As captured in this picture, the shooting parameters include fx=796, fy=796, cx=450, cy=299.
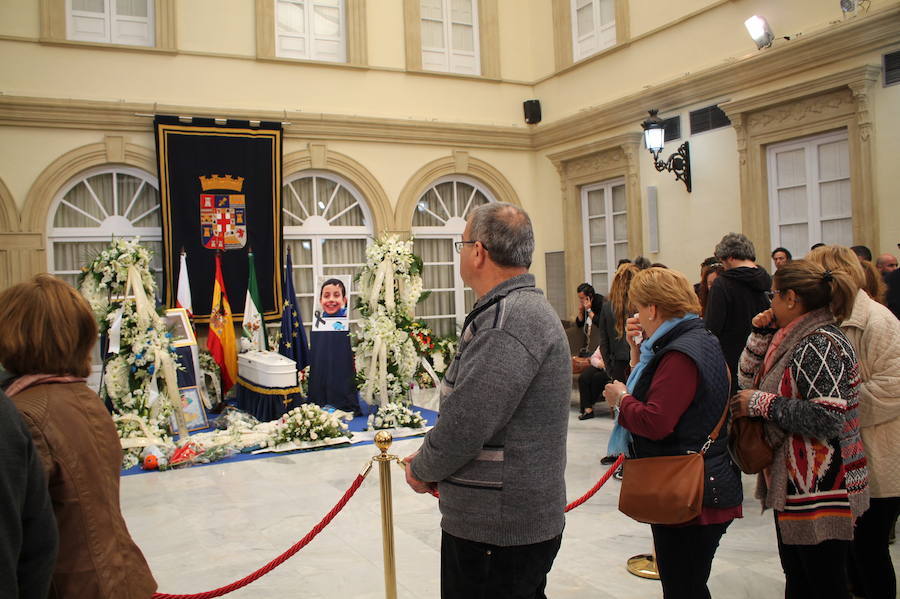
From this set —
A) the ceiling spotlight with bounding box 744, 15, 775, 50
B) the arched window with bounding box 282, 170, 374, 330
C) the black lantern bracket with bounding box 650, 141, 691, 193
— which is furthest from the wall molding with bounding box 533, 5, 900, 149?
the arched window with bounding box 282, 170, 374, 330

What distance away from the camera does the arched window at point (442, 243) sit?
39.9 feet

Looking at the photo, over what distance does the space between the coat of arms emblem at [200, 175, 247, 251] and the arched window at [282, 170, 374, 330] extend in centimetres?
72

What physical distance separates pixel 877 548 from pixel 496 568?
1.79m

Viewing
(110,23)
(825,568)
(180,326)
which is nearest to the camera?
(825,568)

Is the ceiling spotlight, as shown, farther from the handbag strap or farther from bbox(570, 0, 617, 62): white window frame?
the handbag strap

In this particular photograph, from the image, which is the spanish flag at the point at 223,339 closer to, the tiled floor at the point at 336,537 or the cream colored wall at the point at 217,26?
the tiled floor at the point at 336,537

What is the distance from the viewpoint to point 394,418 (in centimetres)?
808

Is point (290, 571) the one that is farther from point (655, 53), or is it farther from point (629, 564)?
point (655, 53)

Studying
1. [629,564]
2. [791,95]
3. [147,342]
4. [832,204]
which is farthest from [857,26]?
[147,342]

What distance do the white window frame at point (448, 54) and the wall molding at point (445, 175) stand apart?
4.48 feet

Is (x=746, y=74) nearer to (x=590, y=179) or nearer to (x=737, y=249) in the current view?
(x=590, y=179)

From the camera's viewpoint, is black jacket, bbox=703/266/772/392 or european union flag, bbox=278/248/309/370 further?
european union flag, bbox=278/248/309/370

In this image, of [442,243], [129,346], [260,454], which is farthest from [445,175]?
[260,454]

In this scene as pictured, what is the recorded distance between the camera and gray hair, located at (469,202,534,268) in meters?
2.18
